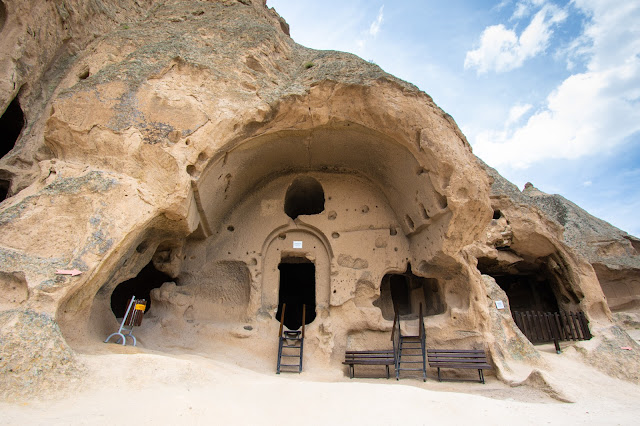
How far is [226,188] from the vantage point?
622 centimetres

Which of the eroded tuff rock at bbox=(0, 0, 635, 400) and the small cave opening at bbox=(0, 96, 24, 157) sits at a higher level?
the small cave opening at bbox=(0, 96, 24, 157)

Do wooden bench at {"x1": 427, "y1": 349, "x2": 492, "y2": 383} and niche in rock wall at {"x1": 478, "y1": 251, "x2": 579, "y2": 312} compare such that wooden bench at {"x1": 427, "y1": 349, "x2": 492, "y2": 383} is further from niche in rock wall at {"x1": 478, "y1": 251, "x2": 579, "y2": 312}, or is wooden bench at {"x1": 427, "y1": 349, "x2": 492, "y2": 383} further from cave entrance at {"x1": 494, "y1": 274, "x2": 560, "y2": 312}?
cave entrance at {"x1": 494, "y1": 274, "x2": 560, "y2": 312}

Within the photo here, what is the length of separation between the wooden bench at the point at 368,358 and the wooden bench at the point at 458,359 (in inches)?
23.3

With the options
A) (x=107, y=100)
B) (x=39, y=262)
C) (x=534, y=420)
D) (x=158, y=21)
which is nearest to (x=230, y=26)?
(x=158, y=21)

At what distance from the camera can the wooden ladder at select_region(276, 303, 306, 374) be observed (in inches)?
213

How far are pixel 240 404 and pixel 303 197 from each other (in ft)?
17.5

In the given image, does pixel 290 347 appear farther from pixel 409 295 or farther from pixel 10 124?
pixel 10 124

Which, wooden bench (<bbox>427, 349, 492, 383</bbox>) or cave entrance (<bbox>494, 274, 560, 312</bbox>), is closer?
wooden bench (<bbox>427, 349, 492, 383</bbox>)

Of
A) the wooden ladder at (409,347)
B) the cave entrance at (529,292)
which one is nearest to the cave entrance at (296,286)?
the wooden ladder at (409,347)

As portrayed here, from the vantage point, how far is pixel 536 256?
9.09 metres

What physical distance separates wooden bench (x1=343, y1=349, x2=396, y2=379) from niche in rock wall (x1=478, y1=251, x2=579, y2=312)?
4.51 metres

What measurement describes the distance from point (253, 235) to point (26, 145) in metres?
3.68

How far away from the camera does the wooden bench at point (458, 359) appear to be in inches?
209

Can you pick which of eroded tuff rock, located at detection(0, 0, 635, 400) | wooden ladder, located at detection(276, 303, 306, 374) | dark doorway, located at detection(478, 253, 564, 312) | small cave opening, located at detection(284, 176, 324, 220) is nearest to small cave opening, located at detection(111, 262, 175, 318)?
eroded tuff rock, located at detection(0, 0, 635, 400)
